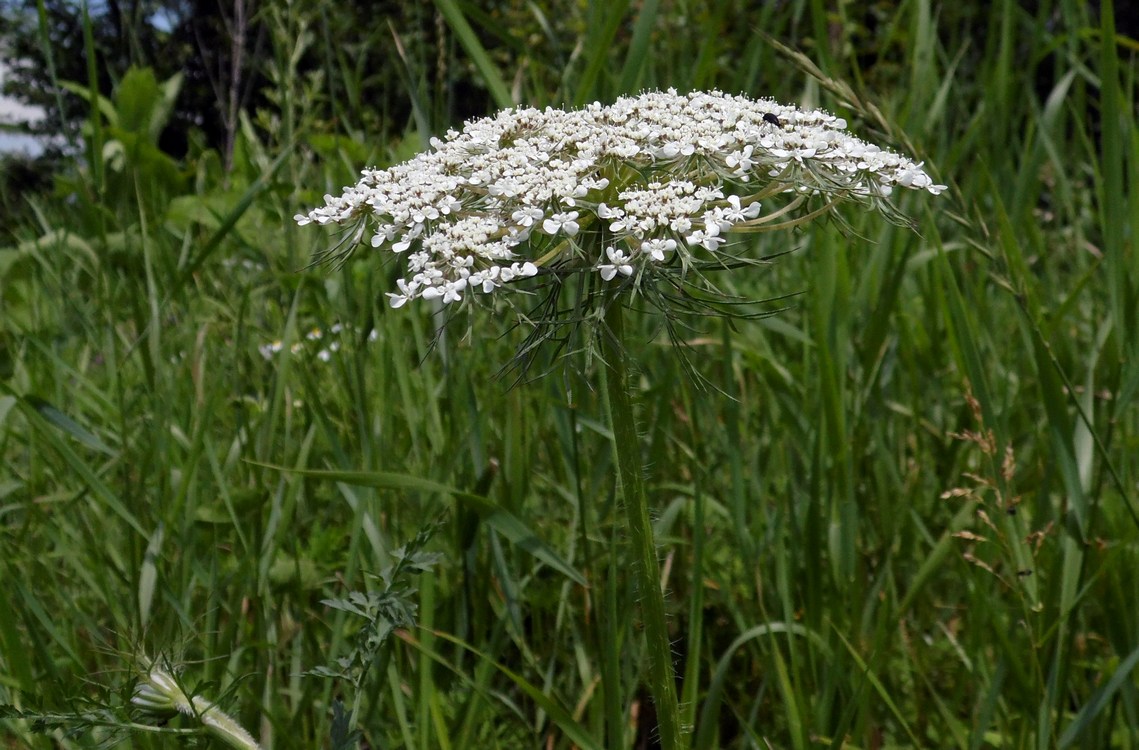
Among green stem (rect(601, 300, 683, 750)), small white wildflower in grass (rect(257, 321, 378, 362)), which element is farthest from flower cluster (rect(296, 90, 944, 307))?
small white wildflower in grass (rect(257, 321, 378, 362))

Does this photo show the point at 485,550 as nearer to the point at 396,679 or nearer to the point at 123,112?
the point at 396,679

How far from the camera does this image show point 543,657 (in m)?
1.90

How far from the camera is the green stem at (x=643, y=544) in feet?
3.70

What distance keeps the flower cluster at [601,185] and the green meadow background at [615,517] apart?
0.33 ft

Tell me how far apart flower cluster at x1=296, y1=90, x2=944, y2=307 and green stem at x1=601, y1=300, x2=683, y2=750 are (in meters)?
0.12

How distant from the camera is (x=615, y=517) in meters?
1.44

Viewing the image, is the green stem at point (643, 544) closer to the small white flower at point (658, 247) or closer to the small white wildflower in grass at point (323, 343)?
the small white flower at point (658, 247)

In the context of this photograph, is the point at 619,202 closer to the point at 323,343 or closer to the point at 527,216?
the point at 527,216

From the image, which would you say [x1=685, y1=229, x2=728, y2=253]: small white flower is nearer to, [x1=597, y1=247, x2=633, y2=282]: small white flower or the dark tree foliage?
[x1=597, y1=247, x2=633, y2=282]: small white flower

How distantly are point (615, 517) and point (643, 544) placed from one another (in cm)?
30

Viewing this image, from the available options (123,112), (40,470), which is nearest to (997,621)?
(40,470)

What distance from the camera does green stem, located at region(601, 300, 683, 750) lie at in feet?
3.70

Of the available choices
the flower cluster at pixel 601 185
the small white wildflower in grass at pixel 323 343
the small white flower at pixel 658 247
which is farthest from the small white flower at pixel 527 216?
the small white wildflower in grass at pixel 323 343

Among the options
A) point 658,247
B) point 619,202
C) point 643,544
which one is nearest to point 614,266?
point 658,247
